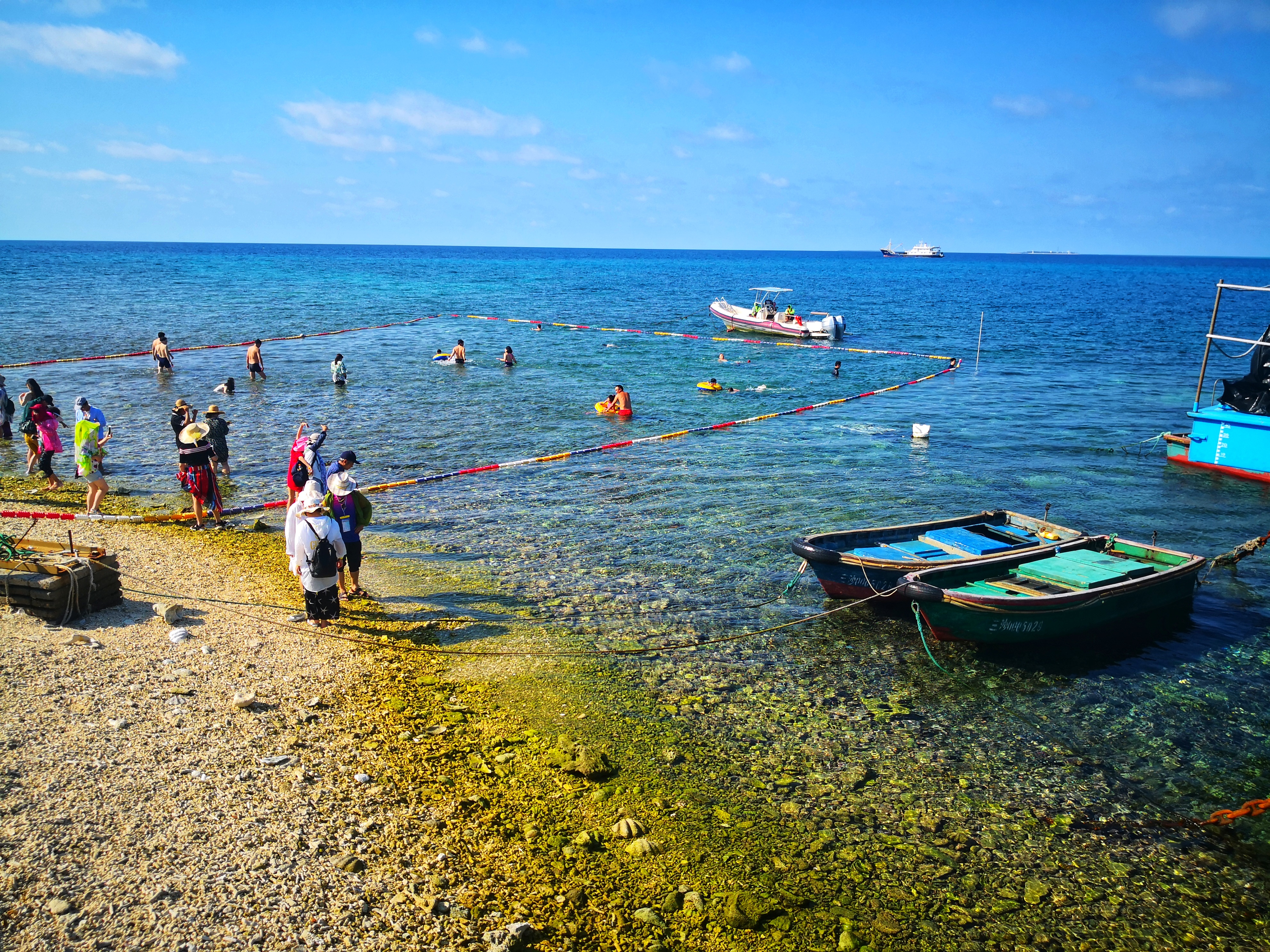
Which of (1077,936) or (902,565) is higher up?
(902,565)

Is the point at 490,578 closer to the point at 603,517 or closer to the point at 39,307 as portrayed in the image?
the point at 603,517

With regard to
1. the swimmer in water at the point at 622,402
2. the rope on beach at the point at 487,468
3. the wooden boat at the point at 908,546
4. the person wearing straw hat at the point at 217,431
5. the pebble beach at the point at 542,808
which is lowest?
the pebble beach at the point at 542,808

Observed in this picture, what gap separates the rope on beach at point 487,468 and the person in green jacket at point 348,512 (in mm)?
5568

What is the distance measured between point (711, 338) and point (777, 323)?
4.49 metres

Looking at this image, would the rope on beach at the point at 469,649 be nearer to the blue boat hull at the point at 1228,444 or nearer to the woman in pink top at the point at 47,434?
the woman in pink top at the point at 47,434

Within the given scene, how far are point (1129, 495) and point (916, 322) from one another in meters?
53.4

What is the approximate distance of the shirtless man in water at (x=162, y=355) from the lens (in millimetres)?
35375

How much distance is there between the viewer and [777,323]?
171 ft

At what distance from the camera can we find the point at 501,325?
199 ft

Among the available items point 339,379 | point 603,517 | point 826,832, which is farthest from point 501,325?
point 826,832

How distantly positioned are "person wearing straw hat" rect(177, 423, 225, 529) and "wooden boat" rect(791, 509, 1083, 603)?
35.5ft

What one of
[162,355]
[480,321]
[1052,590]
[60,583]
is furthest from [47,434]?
[480,321]

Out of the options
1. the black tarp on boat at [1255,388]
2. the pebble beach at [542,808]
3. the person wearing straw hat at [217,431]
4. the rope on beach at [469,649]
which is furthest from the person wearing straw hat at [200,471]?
the black tarp on boat at [1255,388]

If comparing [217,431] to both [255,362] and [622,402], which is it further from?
[255,362]
